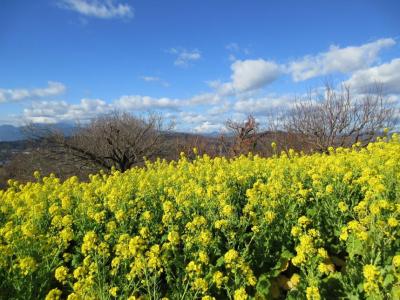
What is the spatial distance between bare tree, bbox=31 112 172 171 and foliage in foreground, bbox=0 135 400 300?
1518 centimetres

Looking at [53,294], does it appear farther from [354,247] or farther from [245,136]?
[245,136]

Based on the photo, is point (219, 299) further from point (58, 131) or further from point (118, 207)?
point (58, 131)

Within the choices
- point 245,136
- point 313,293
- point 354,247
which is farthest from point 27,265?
point 245,136

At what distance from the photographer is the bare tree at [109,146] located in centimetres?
2216

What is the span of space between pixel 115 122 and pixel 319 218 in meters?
27.7

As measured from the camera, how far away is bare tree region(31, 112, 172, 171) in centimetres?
2216

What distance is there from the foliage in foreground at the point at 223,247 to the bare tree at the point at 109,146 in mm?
15182

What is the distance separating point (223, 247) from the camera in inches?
163

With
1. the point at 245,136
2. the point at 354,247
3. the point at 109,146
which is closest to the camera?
the point at 354,247

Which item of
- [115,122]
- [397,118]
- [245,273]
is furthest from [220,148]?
[245,273]

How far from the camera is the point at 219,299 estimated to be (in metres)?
3.54

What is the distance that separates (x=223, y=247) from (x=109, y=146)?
2094cm

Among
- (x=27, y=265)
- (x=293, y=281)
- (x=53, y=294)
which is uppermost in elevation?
(x=27, y=265)

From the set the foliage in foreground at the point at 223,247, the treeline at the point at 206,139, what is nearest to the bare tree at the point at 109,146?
the treeline at the point at 206,139
